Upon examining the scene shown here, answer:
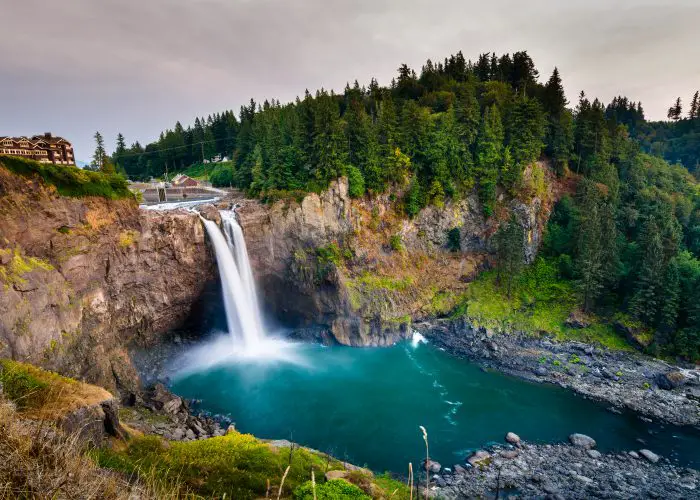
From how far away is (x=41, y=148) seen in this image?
43312mm

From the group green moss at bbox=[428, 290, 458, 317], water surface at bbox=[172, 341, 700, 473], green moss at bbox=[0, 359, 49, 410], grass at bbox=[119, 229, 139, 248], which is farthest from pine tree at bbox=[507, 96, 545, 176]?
green moss at bbox=[0, 359, 49, 410]

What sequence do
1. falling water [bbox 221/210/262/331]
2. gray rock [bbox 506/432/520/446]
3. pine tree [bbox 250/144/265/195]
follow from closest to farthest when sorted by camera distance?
gray rock [bbox 506/432/520/446], falling water [bbox 221/210/262/331], pine tree [bbox 250/144/265/195]

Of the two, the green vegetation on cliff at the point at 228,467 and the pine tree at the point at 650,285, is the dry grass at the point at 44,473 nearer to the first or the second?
the green vegetation on cliff at the point at 228,467

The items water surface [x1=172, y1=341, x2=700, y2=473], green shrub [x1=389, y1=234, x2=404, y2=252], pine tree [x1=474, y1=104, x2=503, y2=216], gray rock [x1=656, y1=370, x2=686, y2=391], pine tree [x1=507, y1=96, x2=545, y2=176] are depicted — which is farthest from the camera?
pine tree [x1=507, y1=96, x2=545, y2=176]

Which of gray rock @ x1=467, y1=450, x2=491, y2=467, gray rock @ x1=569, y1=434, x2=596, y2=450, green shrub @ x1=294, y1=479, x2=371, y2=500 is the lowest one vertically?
gray rock @ x1=569, y1=434, x2=596, y2=450

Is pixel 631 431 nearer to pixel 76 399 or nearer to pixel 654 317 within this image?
pixel 654 317

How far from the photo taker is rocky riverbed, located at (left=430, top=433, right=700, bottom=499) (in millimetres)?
20250

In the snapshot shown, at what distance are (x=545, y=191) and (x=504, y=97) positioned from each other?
49.6 ft

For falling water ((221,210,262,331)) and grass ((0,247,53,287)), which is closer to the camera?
grass ((0,247,53,287))

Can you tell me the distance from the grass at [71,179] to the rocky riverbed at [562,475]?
2929 cm

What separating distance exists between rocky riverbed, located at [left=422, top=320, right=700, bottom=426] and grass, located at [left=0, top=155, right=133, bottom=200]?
3081 centimetres

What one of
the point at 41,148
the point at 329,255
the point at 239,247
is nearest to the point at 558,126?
the point at 329,255

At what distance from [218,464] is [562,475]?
18.7 meters

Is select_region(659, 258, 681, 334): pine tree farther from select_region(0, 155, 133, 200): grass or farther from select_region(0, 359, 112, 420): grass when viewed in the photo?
select_region(0, 155, 133, 200): grass
